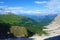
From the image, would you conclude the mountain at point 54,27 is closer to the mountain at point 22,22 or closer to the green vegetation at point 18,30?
the mountain at point 22,22

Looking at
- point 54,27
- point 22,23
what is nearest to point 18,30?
point 22,23

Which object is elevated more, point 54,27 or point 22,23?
point 22,23

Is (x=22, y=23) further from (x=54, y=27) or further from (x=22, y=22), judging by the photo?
(x=54, y=27)

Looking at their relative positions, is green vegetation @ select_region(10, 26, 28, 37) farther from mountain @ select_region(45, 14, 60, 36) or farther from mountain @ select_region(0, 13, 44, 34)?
mountain @ select_region(45, 14, 60, 36)

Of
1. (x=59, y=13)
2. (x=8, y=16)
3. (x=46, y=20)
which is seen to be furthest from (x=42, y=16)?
(x=8, y=16)

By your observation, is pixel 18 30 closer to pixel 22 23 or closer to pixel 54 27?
pixel 22 23

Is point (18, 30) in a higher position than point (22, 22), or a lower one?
lower

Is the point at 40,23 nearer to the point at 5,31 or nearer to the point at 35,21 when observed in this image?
the point at 35,21

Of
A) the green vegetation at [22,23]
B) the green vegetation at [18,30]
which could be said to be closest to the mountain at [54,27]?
the green vegetation at [22,23]
